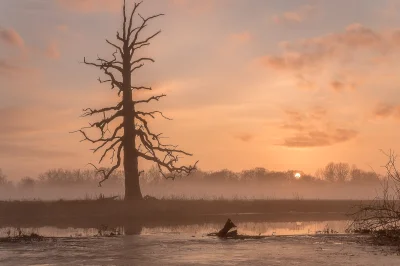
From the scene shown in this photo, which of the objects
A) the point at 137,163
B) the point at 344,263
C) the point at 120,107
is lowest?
the point at 344,263

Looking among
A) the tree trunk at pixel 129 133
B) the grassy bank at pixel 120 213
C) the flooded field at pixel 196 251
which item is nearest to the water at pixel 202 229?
the grassy bank at pixel 120 213

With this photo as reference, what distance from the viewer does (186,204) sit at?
152 feet

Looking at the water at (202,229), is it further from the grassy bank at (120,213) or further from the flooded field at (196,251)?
the flooded field at (196,251)

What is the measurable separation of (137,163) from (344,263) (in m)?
28.6

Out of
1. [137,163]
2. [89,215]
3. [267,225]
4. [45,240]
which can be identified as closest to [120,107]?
[137,163]

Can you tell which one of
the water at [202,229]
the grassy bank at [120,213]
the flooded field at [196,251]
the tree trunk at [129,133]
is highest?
the tree trunk at [129,133]

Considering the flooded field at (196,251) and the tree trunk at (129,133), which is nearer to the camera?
the flooded field at (196,251)

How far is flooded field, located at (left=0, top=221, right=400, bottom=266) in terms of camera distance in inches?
718

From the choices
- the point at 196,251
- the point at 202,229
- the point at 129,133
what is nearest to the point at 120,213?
the point at 129,133

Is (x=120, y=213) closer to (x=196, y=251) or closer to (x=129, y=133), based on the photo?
(x=129, y=133)

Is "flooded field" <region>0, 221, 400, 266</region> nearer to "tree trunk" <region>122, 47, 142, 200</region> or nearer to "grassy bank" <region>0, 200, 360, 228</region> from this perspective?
"grassy bank" <region>0, 200, 360, 228</region>

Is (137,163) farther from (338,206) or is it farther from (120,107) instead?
(338,206)

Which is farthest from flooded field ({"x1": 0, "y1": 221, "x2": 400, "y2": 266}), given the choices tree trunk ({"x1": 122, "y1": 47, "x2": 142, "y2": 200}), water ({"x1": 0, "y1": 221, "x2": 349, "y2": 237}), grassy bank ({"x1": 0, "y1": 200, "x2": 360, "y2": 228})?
tree trunk ({"x1": 122, "y1": 47, "x2": 142, "y2": 200})

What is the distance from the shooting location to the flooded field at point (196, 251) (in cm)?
1823
